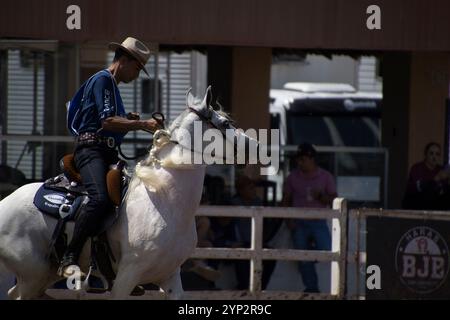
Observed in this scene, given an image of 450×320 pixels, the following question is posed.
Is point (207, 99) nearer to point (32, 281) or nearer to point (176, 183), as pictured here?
point (176, 183)

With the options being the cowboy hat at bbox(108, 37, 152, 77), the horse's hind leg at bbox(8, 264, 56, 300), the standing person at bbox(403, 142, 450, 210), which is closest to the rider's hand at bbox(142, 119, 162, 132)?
the cowboy hat at bbox(108, 37, 152, 77)

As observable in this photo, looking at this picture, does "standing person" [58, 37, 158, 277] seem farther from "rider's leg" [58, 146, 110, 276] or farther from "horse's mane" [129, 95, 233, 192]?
"horse's mane" [129, 95, 233, 192]

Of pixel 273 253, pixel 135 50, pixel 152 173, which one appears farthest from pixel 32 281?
pixel 273 253

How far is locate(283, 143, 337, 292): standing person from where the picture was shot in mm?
13523

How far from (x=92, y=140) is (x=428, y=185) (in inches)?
243

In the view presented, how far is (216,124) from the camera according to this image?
836cm

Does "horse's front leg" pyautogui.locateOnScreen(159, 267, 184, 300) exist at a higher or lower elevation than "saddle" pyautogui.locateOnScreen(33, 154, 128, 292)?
lower

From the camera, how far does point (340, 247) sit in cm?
1238

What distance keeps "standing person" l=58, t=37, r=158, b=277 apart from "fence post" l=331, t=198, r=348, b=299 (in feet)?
13.5

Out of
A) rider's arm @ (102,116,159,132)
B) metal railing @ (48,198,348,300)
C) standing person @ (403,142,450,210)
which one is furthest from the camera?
standing person @ (403,142,450,210)

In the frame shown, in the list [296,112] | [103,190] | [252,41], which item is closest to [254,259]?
[252,41]

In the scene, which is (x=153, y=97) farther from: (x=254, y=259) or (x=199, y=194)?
(x=199, y=194)

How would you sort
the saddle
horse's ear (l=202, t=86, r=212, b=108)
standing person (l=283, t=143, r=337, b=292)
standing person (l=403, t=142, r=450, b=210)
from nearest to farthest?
horse's ear (l=202, t=86, r=212, b=108), the saddle, standing person (l=283, t=143, r=337, b=292), standing person (l=403, t=142, r=450, b=210)

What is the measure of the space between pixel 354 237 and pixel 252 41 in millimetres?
2506
